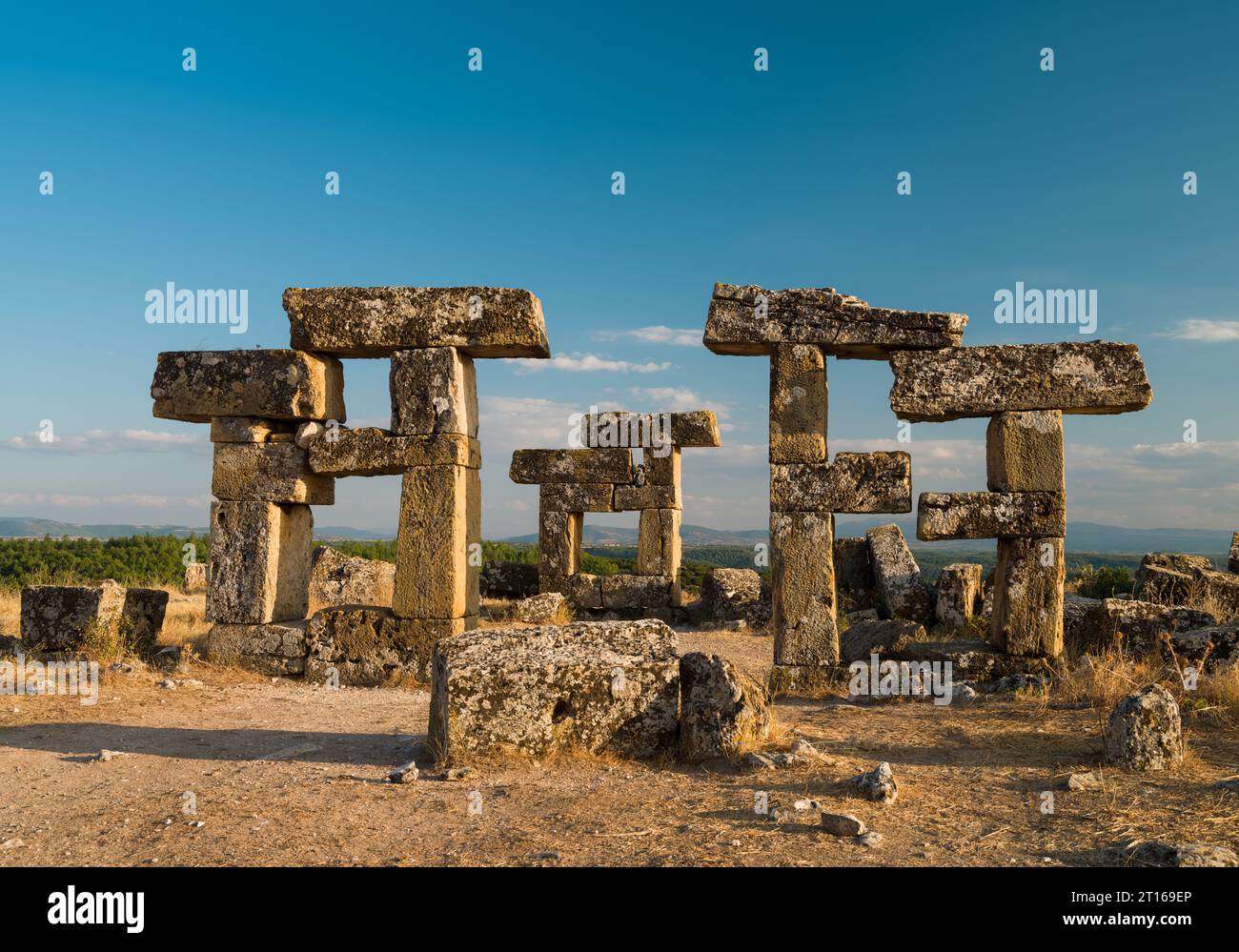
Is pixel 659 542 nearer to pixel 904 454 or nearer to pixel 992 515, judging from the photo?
pixel 904 454

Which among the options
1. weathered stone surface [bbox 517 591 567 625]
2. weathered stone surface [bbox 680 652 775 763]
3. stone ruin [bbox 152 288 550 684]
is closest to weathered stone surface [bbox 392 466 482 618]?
stone ruin [bbox 152 288 550 684]

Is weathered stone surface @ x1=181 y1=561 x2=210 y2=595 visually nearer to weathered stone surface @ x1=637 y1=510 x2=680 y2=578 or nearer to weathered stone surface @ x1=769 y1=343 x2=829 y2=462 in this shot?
weathered stone surface @ x1=637 y1=510 x2=680 y2=578

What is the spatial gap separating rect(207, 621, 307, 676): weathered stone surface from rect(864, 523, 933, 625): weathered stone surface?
8699mm

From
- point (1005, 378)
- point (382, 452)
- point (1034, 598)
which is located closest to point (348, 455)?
point (382, 452)

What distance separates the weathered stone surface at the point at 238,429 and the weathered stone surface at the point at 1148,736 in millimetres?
8377

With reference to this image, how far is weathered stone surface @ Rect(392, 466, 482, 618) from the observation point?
9609mm

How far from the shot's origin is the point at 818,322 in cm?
879

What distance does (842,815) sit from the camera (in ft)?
14.9

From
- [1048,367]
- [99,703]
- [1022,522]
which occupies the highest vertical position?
[1048,367]

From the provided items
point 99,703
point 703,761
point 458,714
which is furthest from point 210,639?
point 703,761

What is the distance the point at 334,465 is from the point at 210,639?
226 cm
